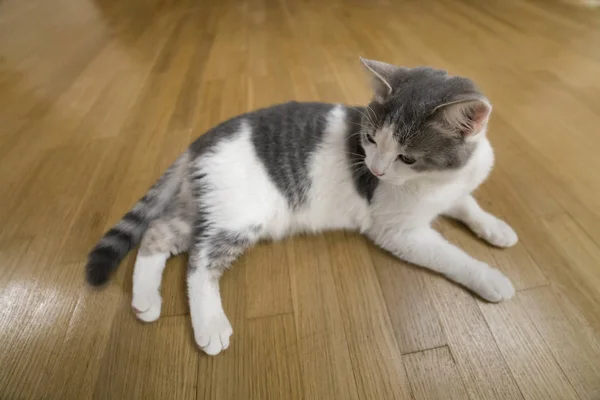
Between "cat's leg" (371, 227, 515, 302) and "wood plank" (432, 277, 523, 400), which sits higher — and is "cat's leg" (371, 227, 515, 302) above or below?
above

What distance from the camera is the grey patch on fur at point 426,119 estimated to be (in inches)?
39.4

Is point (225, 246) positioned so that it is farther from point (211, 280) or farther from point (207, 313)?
point (207, 313)

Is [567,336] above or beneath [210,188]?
beneath

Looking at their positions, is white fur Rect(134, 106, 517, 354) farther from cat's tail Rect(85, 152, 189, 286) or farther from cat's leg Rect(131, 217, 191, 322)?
cat's tail Rect(85, 152, 189, 286)

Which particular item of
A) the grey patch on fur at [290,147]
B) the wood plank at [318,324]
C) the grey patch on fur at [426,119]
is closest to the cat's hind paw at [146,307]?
the wood plank at [318,324]

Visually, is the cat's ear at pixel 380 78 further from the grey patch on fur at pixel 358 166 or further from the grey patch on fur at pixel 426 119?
the grey patch on fur at pixel 358 166

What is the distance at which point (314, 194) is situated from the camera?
4.40 feet

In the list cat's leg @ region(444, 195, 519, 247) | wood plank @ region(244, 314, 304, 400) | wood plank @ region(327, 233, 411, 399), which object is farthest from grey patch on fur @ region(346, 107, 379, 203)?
wood plank @ region(244, 314, 304, 400)

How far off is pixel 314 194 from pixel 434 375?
0.76 m

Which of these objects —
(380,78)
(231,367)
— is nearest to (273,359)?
(231,367)

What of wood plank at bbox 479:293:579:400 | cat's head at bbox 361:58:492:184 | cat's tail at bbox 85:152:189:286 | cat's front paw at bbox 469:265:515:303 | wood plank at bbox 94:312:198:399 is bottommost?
wood plank at bbox 94:312:198:399

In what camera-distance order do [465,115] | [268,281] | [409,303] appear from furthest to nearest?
[268,281] < [409,303] < [465,115]

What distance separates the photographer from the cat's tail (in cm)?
118

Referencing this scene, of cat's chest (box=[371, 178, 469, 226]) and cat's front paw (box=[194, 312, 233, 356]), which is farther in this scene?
cat's chest (box=[371, 178, 469, 226])
